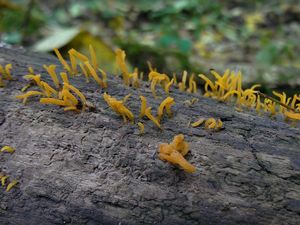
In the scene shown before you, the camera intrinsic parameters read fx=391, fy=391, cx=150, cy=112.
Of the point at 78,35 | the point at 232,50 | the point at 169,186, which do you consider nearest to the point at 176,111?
the point at 169,186

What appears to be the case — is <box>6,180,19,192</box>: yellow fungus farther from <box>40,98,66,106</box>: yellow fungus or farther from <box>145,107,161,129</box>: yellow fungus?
<box>145,107,161,129</box>: yellow fungus

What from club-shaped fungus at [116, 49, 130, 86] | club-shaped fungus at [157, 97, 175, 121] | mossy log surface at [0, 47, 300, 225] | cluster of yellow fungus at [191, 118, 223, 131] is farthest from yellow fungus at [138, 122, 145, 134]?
club-shaped fungus at [116, 49, 130, 86]

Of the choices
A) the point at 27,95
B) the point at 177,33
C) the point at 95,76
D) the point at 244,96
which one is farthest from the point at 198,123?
the point at 177,33

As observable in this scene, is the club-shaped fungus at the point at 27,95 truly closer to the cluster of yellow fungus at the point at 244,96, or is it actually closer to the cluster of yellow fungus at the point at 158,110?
the cluster of yellow fungus at the point at 158,110

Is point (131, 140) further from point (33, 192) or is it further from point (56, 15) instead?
point (56, 15)

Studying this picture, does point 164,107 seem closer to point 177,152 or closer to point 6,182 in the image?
point 177,152

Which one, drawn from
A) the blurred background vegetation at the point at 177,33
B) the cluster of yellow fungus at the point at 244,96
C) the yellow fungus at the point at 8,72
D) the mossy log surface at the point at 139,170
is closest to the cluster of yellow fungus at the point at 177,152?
the mossy log surface at the point at 139,170
